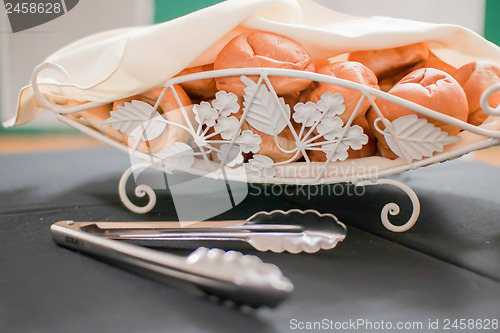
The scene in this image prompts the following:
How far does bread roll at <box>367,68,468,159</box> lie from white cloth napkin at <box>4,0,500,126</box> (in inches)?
Answer: 3.4

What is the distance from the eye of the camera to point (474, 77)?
456 millimetres

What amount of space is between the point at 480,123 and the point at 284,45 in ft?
0.70

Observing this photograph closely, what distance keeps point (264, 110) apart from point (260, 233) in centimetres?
12

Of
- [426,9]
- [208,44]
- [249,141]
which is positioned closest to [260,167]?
[249,141]

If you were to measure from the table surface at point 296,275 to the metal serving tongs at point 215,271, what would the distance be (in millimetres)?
12

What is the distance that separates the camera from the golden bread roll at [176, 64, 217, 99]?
0.49 metres

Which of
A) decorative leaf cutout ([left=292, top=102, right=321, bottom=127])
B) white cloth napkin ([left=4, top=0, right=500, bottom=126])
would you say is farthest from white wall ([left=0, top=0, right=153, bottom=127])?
decorative leaf cutout ([left=292, top=102, right=321, bottom=127])

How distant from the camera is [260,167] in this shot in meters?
0.47

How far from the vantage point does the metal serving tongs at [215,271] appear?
10.3 inches

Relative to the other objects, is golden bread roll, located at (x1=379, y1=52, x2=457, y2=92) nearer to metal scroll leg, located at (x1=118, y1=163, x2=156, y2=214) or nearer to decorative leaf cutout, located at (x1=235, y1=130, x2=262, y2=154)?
decorative leaf cutout, located at (x1=235, y1=130, x2=262, y2=154)

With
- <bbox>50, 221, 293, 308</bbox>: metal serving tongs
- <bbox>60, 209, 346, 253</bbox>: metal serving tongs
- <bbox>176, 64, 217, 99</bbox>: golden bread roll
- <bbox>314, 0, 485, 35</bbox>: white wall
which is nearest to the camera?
<bbox>50, 221, 293, 308</bbox>: metal serving tongs

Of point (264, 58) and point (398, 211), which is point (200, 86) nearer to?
point (264, 58)

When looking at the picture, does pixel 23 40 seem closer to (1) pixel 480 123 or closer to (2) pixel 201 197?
(2) pixel 201 197

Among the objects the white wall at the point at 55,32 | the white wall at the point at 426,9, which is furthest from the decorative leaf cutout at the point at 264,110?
the white wall at the point at 55,32
